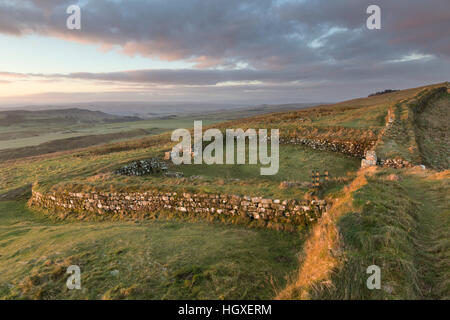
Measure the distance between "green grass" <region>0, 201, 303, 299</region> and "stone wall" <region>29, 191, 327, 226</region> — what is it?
33.6 inches

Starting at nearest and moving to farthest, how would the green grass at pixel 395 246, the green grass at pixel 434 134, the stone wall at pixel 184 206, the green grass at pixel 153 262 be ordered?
the green grass at pixel 395 246
the green grass at pixel 153 262
the stone wall at pixel 184 206
the green grass at pixel 434 134

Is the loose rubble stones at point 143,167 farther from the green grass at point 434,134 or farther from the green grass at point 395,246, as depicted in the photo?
the green grass at point 434,134

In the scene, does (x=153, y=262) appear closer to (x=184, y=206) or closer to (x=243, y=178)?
(x=184, y=206)

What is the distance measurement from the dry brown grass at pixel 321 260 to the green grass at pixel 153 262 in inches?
27.0

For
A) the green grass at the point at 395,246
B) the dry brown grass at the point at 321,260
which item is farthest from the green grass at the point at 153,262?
the green grass at the point at 395,246

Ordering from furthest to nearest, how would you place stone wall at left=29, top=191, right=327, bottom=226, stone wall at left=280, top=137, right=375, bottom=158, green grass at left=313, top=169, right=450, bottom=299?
stone wall at left=280, top=137, right=375, bottom=158 → stone wall at left=29, top=191, right=327, bottom=226 → green grass at left=313, top=169, right=450, bottom=299

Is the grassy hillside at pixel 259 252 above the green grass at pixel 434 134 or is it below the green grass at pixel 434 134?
below

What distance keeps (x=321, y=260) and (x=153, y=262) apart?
4.67m

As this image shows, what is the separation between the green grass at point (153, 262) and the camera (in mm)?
5582

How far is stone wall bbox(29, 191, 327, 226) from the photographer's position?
364 inches

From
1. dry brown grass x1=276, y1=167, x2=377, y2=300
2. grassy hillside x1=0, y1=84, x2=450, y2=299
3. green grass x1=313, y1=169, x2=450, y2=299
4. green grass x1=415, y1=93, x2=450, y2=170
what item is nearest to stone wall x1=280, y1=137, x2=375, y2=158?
green grass x1=415, y1=93, x2=450, y2=170

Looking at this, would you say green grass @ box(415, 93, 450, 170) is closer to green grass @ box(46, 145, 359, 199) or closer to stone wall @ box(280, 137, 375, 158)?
stone wall @ box(280, 137, 375, 158)

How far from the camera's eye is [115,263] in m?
6.76

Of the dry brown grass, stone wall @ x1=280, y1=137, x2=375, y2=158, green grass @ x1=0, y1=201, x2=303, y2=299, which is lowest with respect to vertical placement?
green grass @ x1=0, y1=201, x2=303, y2=299
